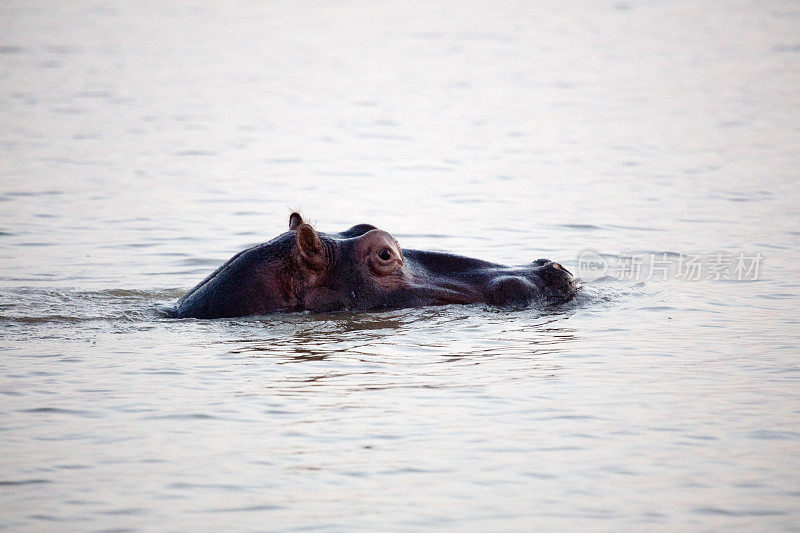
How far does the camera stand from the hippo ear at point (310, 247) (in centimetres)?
962

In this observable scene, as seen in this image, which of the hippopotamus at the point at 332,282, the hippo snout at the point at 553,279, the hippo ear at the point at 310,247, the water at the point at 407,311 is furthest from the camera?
the hippo snout at the point at 553,279

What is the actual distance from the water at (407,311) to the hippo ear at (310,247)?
54 centimetres

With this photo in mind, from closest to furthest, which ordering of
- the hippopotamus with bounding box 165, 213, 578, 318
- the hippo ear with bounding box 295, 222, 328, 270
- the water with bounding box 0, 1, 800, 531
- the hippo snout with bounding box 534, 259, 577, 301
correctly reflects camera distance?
Result: the water with bounding box 0, 1, 800, 531, the hippo ear with bounding box 295, 222, 328, 270, the hippopotamus with bounding box 165, 213, 578, 318, the hippo snout with bounding box 534, 259, 577, 301

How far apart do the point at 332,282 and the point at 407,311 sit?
0.66m

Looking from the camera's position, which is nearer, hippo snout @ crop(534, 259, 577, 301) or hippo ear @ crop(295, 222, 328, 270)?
hippo ear @ crop(295, 222, 328, 270)

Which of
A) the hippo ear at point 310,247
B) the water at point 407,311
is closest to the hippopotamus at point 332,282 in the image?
the hippo ear at point 310,247

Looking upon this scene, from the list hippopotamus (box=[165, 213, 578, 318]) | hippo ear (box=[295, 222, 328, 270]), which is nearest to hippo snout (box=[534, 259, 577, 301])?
hippopotamus (box=[165, 213, 578, 318])

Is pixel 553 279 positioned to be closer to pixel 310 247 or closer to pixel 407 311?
pixel 407 311

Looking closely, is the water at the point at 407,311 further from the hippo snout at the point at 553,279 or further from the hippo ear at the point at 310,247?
the hippo ear at the point at 310,247

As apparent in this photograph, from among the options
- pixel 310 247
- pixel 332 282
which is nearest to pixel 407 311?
pixel 332 282

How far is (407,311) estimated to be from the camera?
10180 mm

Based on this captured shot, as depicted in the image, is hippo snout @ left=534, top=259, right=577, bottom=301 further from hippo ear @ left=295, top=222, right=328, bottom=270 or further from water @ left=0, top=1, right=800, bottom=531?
hippo ear @ left=295, top=222, right=328, bottom=270

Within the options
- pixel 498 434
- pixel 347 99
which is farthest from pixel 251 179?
pixel 498 434

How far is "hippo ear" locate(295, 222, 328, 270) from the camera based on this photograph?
31.6ft
